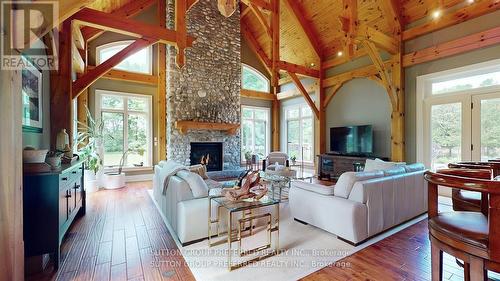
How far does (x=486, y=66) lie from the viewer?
4145 millimetres

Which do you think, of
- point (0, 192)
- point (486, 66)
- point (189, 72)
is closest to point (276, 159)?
point (189, 72)

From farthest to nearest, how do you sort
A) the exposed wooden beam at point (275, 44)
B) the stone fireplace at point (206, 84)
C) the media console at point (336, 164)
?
the stone fireplace at point (206, 84) < the exposed wooden beam at point (275, 44) < the media console at point (336, 164)

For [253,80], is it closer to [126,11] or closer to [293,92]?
[293,92]

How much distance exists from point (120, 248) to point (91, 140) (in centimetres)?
380

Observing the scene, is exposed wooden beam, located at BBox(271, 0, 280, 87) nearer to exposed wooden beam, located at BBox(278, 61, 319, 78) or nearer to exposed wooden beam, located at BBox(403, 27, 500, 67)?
exposed wooden beam, located at BBox(278, 61, 319, 78)

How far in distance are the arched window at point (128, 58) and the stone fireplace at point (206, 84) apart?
2.52 ft

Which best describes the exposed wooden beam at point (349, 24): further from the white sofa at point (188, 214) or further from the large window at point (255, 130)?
the large window at point (255, 130)

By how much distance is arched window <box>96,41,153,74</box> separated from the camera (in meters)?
6.31

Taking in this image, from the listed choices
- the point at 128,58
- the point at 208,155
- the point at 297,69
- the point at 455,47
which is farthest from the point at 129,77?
the point at 455,47

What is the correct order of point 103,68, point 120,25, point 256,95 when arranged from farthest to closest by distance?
1. point 256,95
2. point 103,68
3. point 120,25

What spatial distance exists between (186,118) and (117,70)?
2275 mm

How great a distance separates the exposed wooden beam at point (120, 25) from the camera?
3610 mm

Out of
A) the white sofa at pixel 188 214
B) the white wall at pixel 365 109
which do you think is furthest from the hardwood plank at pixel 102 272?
the white wall at pixel 365 109

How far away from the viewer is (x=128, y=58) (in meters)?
6.57
